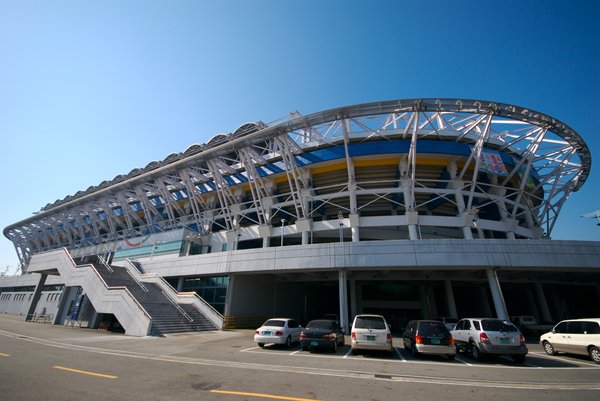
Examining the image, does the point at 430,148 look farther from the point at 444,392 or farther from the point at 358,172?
the point at 444,392

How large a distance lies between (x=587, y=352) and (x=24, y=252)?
10837 centimetres

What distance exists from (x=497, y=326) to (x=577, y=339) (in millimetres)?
4269

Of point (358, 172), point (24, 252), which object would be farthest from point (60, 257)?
point (24, 252)

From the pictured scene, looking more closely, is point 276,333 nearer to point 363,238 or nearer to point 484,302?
point 363,238

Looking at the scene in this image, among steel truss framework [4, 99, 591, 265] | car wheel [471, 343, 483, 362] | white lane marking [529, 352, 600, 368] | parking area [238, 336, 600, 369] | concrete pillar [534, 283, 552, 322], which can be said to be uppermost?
steel truss framework [4, 99, 591, 265]

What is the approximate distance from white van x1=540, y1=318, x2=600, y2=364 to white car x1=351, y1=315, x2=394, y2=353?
843 centimetres

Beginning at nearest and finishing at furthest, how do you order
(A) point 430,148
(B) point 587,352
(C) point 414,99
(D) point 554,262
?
(B) point 587,352 < (D) point 554,262 < (C) point 414,99 < (A) point 430,148

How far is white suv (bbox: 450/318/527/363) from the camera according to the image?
10.6m

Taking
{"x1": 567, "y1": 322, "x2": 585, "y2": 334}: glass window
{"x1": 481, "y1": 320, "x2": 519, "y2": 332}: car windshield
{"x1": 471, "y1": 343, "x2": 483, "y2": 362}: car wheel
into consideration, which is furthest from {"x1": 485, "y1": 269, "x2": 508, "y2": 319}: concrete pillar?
{"x1": 471, "y1": 343, "x2": 483, "y2": 362}: car wheel

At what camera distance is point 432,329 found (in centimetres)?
1156

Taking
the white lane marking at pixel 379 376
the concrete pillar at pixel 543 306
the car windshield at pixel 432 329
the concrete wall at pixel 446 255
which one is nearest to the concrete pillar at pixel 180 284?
the concrete wall at pixel 446 255

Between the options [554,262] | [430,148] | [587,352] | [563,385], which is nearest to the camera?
[563,385]

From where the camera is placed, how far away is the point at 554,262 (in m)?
19.9

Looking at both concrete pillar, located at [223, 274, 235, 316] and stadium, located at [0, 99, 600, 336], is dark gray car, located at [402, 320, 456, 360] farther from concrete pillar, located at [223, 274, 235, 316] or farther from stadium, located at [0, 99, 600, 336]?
concrete pillar, located at [223, 274, 235, 316]
